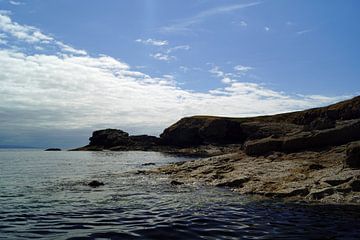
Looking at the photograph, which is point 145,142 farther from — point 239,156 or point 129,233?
point 129,233

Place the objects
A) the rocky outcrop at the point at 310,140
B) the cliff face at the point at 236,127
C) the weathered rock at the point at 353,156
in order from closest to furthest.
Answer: the weathered rock at the point at 353,156
the rocky outcrop at the point at 310,140
the cliff face at the point at 236,127

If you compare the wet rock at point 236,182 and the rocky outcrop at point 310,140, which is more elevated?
the rocky outcrop at point 310,140

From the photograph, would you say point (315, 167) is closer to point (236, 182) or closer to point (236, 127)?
point (236, 182)

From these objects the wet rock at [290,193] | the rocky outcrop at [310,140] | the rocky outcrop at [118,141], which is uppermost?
the rocky outcrop at [118,141]

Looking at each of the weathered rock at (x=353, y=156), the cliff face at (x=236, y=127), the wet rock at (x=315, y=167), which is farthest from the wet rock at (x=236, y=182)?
the cliff face at (x=236, y=127)

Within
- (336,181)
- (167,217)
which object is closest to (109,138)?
(336,181)

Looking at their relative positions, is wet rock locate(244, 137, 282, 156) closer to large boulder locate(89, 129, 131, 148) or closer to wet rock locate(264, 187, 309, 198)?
wet rock locate(264, 187, 309, 198)

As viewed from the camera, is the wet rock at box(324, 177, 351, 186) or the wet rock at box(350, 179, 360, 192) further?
the wet rock at box(324, 177, 351, 186)

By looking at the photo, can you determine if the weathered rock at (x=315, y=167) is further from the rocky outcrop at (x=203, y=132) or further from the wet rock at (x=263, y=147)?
Answer: the rocky outcrop at (x=203, y=132)

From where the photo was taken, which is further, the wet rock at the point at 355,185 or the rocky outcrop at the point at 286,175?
the rocky outcrop at the point at 286,175

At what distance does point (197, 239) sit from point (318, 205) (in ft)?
30.8

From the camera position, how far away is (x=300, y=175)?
86.4 feet

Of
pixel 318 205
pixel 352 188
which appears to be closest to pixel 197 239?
pixel 318 205

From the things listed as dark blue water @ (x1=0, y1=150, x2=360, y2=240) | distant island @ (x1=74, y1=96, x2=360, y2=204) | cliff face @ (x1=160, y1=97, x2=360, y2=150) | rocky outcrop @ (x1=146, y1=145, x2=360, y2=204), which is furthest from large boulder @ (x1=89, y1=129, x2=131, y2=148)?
dark blue water @ (x1=0, y1=150, x2=360, y2=240)
